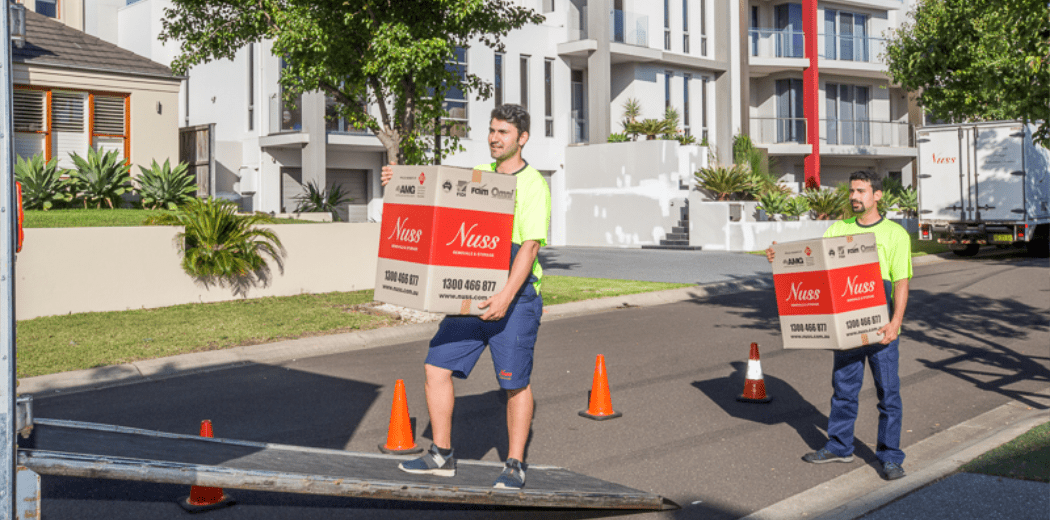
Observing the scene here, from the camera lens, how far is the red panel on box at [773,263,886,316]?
546cm

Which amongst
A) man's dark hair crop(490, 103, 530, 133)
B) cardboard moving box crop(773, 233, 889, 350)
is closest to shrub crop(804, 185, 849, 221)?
cardboard moving box crop(773, 233, 889, 350)

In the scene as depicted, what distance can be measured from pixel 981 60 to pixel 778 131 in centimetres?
1847

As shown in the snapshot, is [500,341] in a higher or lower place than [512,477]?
higher

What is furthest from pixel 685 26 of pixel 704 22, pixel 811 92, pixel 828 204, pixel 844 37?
pixel 828 204

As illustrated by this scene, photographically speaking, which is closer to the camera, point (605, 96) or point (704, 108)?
point (605, 96)

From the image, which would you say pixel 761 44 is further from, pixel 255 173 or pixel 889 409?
pixel 889 409

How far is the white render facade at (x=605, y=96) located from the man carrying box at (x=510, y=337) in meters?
21.1

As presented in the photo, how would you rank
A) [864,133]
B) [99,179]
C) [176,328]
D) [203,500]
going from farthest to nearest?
[864,133] < [99,179] < [176,328] < [203,500]

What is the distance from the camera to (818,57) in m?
38.5

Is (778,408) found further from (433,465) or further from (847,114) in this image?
(847,114)

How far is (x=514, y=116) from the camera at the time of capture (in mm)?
4816

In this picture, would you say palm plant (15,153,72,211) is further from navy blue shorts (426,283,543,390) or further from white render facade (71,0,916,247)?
navy blue shorts (426,283,543,390)

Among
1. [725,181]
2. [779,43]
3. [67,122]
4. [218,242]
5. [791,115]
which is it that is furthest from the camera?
[791,115]

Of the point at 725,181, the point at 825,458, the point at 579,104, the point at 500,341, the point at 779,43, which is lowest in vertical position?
the point at 825,458
